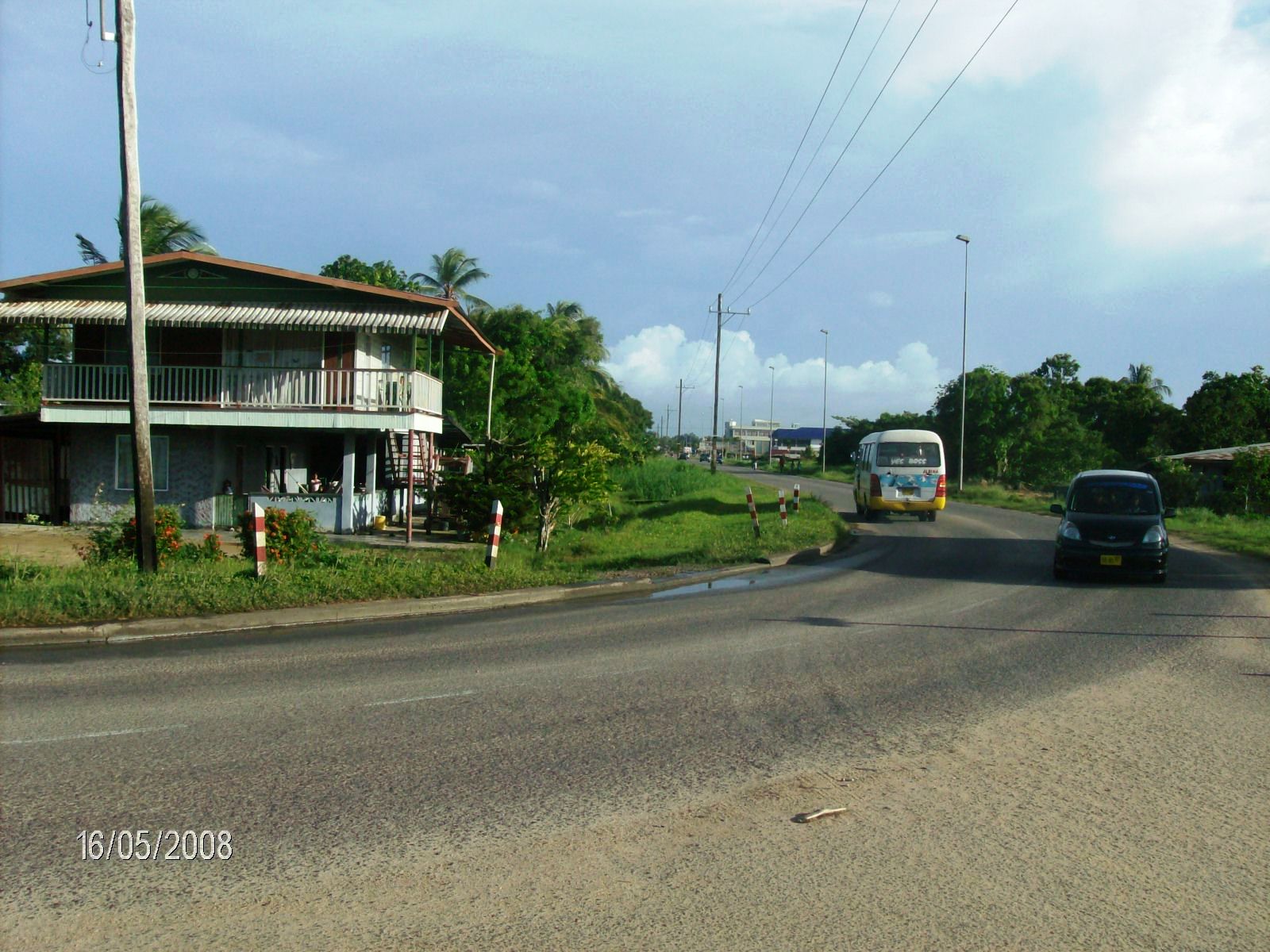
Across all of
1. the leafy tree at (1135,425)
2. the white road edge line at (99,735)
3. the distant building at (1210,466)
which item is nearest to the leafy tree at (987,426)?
the leafy tree at (1135,425)

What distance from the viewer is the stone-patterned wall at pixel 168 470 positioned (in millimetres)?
24594

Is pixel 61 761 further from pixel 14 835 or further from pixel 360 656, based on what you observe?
pixel 360 656

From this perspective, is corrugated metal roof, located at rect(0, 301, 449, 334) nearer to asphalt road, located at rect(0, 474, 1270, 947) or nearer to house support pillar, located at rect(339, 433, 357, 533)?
house support pillar, located at rect(339, 433, 357, 533)

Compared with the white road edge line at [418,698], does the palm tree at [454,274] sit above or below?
above

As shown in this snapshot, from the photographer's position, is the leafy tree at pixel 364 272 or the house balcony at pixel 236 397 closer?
the house balcony at pixel 236 397

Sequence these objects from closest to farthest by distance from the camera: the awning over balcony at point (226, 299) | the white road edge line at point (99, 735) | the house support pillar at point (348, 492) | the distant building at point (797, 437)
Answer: the white road edge line at point (99, 735) → the awning over balcony at point (226, 299) → the house support pillar at point (348, 492) → the distant building at point (797, 437)

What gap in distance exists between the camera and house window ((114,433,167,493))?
81.0 feet

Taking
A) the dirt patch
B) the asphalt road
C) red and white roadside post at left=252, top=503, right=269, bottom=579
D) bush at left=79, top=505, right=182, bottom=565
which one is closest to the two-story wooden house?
the dirt patch

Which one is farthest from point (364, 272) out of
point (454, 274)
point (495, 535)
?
point (495, 535)

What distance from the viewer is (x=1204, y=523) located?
30.6 m

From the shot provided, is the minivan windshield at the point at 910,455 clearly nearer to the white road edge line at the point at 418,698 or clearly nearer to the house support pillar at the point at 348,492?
the house support pillar at the point at 348,492

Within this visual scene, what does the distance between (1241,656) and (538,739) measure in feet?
23.4

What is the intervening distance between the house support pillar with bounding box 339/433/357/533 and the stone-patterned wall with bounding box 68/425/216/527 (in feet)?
11.3
